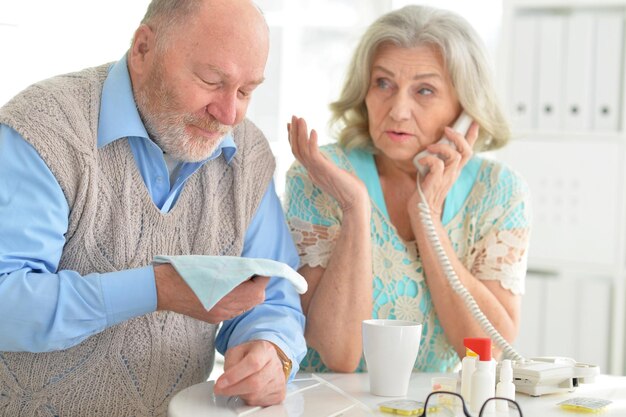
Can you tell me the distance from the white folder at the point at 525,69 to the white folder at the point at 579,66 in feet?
0.39

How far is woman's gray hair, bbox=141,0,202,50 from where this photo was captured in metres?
1.59

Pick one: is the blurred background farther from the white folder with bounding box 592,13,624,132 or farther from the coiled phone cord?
the coiled phone cord

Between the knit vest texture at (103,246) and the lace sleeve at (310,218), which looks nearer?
the knit vest texture at (103,246)

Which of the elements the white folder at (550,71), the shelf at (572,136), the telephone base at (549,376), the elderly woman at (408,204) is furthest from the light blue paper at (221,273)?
the white folder at (550,71)

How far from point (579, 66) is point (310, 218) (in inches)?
61.2

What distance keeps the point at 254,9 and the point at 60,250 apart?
574 mm

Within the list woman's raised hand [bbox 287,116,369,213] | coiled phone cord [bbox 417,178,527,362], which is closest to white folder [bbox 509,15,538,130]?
coiled phone cord [bbox 417,178,527,362]

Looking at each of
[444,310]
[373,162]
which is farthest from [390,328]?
[373,162]

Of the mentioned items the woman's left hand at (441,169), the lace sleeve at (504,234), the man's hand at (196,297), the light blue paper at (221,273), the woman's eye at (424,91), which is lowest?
the man's hand at (196,297)

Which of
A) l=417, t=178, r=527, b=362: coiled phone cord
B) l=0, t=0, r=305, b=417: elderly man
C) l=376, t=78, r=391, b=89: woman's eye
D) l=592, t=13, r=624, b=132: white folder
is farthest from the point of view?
l=592, t=13, r=624, b=132: white folder

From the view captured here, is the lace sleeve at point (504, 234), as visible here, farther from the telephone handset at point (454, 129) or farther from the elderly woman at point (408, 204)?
the telephone handset at point (454, 129)

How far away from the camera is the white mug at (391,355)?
4.81ft

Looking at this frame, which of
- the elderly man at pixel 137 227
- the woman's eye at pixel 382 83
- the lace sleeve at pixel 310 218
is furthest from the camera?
the woman's eye at pixel 382 83

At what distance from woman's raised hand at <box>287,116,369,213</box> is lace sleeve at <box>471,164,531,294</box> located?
0.99 feet
